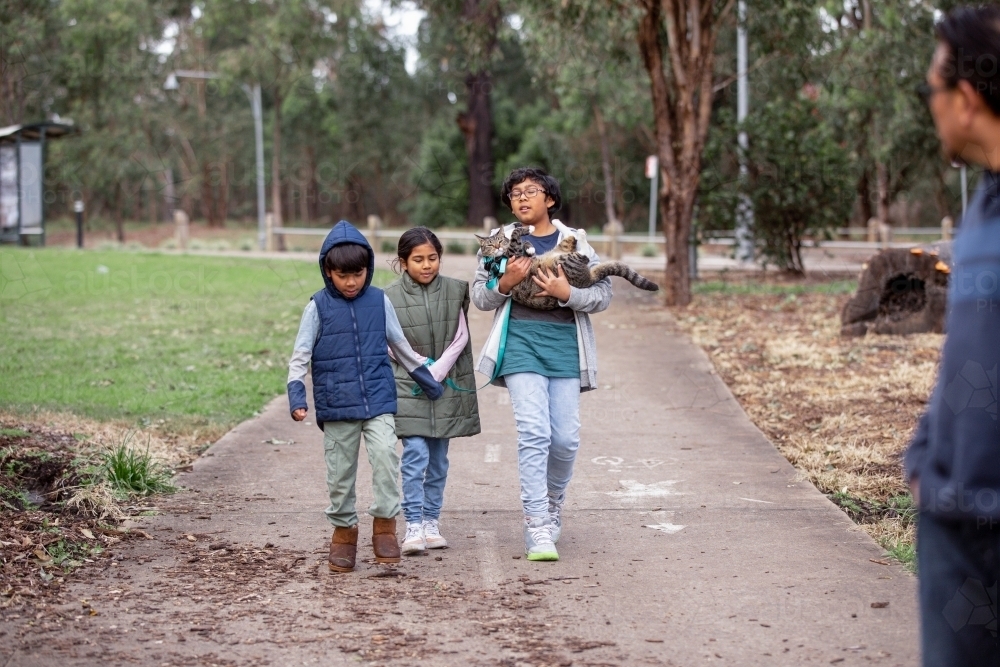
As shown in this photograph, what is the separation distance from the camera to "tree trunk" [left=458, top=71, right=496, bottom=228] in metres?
42.1

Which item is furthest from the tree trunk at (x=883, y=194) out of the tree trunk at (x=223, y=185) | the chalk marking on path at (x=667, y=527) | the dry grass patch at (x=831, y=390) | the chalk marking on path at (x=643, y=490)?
the chalk marking on path at (x=667, y=527)

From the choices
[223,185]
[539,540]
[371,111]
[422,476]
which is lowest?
[539,540]

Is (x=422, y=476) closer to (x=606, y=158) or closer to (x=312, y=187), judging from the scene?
(x=606, y=158)

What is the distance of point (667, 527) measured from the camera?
5820 millimetres

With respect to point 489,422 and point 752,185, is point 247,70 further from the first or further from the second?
point 489,422

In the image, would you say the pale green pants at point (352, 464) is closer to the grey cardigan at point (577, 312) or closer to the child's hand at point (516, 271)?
the grey cardigan at point (577, 312)

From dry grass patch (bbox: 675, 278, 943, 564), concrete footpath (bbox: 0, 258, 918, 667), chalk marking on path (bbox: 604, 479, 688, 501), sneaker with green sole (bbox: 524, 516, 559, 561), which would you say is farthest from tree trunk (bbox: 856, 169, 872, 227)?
sneaker with green sole (bbox: 524, 516, 559, 561)

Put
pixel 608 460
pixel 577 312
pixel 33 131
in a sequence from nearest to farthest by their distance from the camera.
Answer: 1. pixel 577 312
2. pixel 608 460
3. pixel 33 131

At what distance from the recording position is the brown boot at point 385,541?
5.14 m

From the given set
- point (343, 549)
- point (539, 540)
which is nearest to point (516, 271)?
point (539, 540)

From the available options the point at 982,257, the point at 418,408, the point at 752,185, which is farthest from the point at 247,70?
the point at 982,257

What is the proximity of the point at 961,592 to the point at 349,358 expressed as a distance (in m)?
3.02

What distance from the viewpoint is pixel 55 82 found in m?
49.6

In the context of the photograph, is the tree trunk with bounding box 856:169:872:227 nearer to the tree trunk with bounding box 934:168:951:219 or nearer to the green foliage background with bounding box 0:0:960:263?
the green foliage background with bounding box 0:0:960:263
